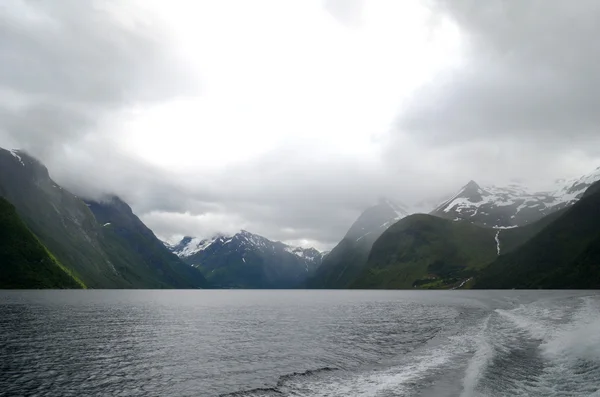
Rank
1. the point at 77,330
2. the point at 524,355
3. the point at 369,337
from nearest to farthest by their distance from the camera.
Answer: the point at 524,355 < the point at 369,337 < the point at 77,330

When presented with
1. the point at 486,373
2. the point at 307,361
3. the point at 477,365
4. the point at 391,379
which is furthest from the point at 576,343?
the point at 307,361

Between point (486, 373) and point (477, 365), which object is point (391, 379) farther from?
point (477, 365)

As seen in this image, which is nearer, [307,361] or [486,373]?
[486,373]

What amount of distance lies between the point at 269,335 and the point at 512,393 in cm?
5174

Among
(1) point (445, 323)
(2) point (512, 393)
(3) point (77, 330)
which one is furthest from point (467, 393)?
(3) point (77, 330)

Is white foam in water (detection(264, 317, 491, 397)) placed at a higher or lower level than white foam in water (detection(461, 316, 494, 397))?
lower

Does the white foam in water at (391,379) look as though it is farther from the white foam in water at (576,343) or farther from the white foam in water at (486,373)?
the white foam in water at (576,343)

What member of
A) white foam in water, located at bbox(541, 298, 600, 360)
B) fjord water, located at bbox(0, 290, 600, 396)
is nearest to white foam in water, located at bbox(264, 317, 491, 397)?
fjord water, located at bbox(0, 290, 600, 396)


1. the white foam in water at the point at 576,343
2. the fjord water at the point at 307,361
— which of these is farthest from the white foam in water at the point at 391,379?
the white foam in water at the point at 576,343

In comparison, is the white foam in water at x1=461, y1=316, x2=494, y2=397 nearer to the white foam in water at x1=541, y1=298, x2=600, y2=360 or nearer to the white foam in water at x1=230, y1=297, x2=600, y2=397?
the white foam in water at x1=230, y1=297, x2=600, y2=397

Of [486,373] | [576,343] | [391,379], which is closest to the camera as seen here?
[486,373]

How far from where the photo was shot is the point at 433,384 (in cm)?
3706

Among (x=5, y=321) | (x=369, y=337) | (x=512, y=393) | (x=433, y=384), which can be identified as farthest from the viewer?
(x=5, y=321)

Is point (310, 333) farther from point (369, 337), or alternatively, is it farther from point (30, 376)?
point (30, 376)
